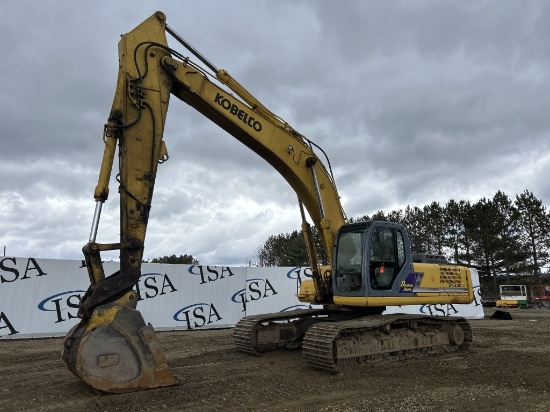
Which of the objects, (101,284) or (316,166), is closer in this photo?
(101,284)

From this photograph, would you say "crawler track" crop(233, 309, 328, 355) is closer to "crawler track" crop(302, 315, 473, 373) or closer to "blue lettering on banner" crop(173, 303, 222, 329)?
"crawler track" crop(302, 315, 473, 373)

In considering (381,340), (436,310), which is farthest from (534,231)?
(381,340)

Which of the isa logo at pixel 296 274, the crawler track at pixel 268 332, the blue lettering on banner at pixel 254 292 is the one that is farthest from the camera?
the isa logo at pixel 296 274

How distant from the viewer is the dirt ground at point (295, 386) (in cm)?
554

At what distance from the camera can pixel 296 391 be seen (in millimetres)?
6297

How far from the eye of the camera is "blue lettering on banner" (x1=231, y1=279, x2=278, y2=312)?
16666mm

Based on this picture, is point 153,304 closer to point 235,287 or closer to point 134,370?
point 235,287

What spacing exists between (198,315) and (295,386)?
9836mm

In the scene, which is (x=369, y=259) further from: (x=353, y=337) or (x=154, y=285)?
(x=154, y=285)

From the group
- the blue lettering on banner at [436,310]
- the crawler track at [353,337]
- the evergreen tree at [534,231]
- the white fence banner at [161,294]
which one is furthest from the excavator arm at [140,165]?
the evergreen tree at [534,231]

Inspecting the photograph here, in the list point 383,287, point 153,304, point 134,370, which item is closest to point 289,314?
point 383,287

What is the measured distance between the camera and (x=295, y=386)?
656cm

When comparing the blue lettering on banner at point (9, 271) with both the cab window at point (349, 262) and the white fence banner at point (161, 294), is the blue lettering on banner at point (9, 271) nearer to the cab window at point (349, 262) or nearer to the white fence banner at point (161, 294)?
the white fence banner at point (161, 294)

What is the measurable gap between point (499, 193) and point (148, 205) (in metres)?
48.7
